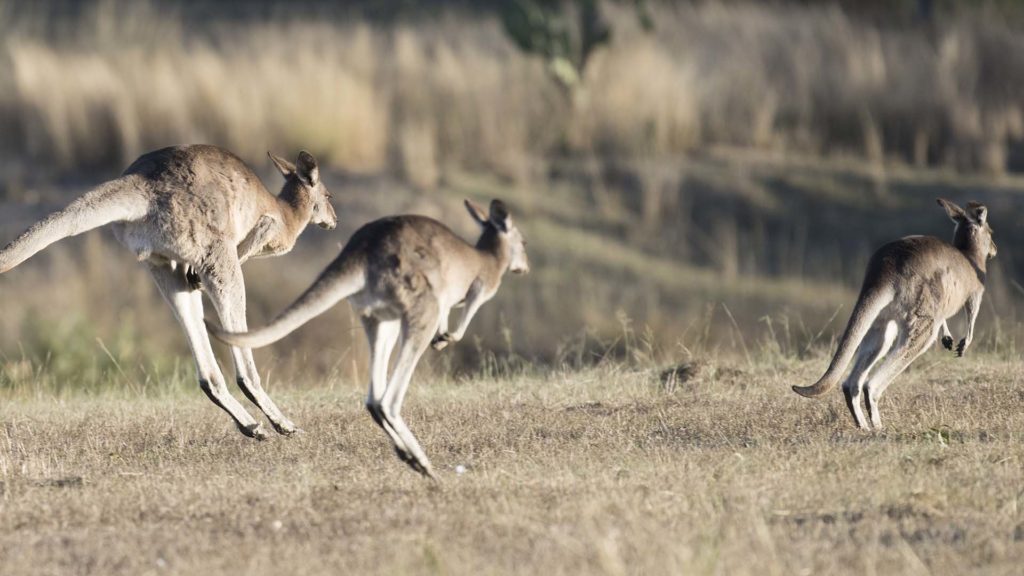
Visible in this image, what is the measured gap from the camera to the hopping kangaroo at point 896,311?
7.22 metres

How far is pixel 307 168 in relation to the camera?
312 inches

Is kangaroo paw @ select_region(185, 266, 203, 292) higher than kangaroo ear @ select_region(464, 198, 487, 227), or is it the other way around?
kangaroo ear @ select_region(464, 198, 487, 227)

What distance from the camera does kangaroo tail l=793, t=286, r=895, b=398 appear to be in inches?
276

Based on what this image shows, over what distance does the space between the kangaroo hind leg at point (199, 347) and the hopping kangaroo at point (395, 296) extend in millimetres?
1363

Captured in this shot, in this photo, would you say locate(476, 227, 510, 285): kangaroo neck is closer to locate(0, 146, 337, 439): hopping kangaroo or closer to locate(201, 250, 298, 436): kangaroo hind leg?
locate(201, 250, 298, 436): kangaroo hind leg

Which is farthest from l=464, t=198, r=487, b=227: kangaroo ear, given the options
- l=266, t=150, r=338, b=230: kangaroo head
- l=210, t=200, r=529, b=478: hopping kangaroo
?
l=266, t=150, r=338, b=230: kangaroo head

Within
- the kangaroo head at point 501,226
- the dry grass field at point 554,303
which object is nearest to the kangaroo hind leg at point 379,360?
the dry grass field at point 554,303

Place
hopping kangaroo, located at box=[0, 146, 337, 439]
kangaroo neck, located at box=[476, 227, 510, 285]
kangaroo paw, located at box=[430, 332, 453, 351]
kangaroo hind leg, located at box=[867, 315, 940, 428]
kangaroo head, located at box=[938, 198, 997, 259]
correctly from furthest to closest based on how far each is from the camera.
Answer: kangaroo head, located at box=[938, 198, 997, 259] → kangaroo hind leg, located at box=[867, 315, 940, 428] → hopping kangaroo, located at box=[0, 146, 337, 439] → kangaroo neck, located at box=[476, 227, 510, 285] → kangaroo paw, located at box=[430, 332, 453, 351]

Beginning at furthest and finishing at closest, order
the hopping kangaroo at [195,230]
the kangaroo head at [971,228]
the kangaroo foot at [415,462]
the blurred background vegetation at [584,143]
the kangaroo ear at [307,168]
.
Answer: the blurred background vegetation at [584,143]
the kangaroo head at [971,228]
the kangaroo ear at [307,168]
the hopping kangaroo at [195,230]
the kangaroo foot at [415,462]

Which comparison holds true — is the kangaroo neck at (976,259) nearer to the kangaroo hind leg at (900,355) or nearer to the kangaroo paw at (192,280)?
the kangaroo hind leg at (900,355)

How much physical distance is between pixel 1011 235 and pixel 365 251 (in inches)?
405

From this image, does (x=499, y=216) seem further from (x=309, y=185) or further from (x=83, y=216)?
(x=83, y=216)

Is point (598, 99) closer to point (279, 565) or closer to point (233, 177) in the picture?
point (233, 177)

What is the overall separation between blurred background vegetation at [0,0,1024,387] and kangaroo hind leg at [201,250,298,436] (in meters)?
6.00
